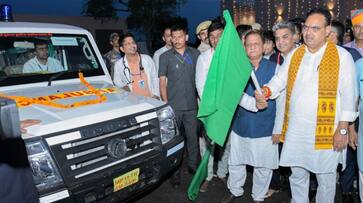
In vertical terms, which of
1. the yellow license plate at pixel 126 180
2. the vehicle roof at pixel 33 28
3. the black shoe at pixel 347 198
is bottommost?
the black shoe at pixel 347 198

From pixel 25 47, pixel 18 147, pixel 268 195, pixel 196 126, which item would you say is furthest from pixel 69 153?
pixel 268 195

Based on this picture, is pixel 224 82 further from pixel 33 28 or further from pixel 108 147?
pixel 33 28

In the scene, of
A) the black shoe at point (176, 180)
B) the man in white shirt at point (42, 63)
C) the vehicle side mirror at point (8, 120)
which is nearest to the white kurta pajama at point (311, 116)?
the black shoe at point (176, 180)

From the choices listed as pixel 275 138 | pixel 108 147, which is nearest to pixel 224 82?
pixel 275 138

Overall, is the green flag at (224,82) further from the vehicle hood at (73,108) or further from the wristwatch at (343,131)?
the wristwatch at (343,131)

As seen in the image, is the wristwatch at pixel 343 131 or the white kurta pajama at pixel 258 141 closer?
the wristwatch at pixel 343 131

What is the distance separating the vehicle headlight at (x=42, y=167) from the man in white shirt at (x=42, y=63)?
1.54 metres

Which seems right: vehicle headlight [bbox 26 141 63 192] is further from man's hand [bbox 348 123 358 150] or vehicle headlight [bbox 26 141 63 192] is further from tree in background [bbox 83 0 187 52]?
tree in background [bbox 83 0 187 52]

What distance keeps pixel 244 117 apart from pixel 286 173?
1430 mm

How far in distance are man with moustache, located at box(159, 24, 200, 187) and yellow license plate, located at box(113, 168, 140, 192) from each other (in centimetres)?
144

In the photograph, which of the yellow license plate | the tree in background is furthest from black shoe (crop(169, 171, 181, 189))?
the tree in background

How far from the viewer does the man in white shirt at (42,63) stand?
151 inches

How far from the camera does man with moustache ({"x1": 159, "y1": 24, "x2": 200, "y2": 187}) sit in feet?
14.7

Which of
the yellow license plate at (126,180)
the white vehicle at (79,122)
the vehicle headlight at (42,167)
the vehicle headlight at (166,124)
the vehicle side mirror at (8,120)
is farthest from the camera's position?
the vehicle headlight at (166,124)
